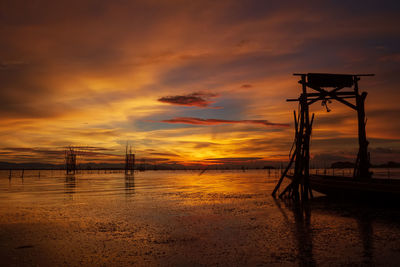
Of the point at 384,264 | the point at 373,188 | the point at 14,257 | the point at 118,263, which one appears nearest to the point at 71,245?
the point at 14,257


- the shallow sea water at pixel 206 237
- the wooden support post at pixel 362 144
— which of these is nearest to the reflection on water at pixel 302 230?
the shallow sea water at pixel 206 237

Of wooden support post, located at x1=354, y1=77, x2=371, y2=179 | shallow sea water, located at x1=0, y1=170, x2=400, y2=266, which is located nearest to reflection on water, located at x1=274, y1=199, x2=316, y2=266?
shallow sea water, located at x1=0, y1=170, x2=400, y2=266

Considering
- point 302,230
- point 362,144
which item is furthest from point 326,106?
point 302,230

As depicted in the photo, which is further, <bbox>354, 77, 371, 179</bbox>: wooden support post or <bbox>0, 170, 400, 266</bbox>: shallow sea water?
<bbox>354, 77, 371, 179</bbox>: wooden support post

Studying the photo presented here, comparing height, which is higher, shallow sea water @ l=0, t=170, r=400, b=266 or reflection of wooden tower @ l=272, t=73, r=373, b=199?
reflection of wooden tower @ l=272, t=73, r=373, b=199

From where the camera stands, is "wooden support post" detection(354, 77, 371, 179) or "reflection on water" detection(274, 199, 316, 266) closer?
"reflection on water" detection(274, 199, 316, 266)

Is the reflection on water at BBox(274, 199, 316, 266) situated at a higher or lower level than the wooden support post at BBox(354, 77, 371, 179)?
lower

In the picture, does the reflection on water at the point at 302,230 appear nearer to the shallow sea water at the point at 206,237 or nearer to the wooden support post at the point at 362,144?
the shallow sea water at the point at 206,237

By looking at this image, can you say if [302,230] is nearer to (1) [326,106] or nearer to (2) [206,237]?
(2) [206,237]

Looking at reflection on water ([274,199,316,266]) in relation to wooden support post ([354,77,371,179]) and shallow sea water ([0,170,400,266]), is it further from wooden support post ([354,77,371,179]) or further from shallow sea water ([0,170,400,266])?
wooden support post ([354,77,371,179])

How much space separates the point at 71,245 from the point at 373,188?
1452 cm

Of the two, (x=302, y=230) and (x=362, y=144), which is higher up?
(x=362, y=144)

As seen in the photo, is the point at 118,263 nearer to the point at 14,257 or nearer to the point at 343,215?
the point at 14,257

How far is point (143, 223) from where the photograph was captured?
13.9 meters
